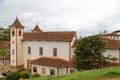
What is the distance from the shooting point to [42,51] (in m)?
43.9

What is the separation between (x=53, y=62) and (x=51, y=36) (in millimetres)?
5673

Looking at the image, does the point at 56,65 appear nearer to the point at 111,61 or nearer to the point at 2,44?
the point at 111,61

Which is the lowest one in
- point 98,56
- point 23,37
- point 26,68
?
point 26,68

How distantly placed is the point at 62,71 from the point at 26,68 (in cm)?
1157

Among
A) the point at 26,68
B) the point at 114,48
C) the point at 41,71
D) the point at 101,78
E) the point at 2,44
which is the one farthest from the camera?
the point at 2,44

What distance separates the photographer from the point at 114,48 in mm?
34938

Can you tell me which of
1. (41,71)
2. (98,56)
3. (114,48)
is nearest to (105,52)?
(114,48)

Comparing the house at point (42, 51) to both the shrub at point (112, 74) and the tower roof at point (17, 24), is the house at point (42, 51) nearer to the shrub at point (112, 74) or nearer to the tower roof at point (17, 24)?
the tower roof at point (17, 24)

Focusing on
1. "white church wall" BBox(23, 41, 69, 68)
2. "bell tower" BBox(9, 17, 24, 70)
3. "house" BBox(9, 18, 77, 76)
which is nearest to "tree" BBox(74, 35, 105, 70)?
"house" BBox(9, 18, 77, 76)

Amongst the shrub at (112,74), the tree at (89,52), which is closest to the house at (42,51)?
the tree at (89,52)

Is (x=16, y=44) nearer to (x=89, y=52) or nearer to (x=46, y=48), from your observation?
(x=46, y=48)

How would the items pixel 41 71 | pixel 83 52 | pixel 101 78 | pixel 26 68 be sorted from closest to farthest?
pixel 101 78 < pixel 83 52 < pixel 41 71 < pixel 26 68

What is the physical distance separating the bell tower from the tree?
689 inches

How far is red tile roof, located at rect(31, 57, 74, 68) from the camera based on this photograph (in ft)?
124
